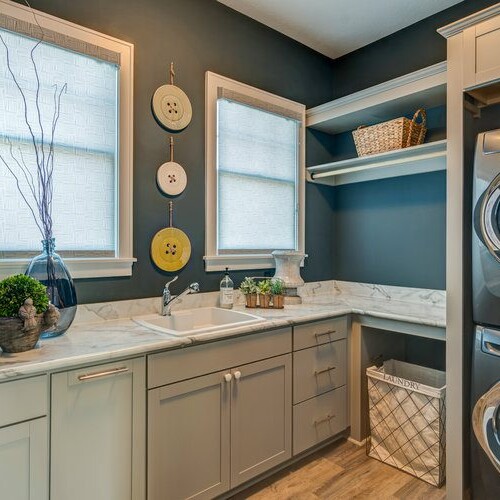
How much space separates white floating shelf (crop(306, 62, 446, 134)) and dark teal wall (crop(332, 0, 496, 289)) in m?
0.18

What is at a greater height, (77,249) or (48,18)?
(48,18)

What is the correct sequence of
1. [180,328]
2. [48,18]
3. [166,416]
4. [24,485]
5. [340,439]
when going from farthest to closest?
[340,439], [180,328], [48,18], [166,416], [24,485]

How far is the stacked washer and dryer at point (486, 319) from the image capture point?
1662 mm

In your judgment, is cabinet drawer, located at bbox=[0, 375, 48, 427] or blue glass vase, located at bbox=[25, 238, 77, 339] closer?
cabinet drawer, located at bbox=[0, 375, 48, 427]

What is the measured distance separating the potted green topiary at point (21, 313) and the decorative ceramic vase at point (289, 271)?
1549 mm

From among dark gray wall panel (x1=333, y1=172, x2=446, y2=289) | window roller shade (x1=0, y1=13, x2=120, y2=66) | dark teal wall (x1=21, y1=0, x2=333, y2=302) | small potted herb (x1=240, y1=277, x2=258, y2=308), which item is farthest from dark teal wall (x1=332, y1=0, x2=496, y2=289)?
window roller shade (x1=0, y1=13, x2=120, y2=66)

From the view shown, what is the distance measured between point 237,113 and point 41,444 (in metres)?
2.12

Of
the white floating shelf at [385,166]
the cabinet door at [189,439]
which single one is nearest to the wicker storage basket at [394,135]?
the white floating shelf at [385,166]

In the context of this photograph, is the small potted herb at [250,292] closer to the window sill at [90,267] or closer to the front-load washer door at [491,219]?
the window sill at [90,267]

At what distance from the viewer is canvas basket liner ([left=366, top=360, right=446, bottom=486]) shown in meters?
2.06

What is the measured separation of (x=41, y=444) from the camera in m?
1.29

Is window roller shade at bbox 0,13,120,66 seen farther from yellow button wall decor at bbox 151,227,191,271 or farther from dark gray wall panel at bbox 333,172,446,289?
dark gray wall panel at bbox 333,172,446,289

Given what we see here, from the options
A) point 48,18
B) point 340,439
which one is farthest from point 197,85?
point 340,439

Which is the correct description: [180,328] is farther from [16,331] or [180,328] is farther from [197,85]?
[197,85]
